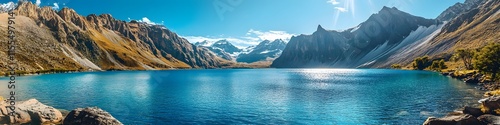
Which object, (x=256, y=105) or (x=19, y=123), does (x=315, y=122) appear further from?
(x=19, y=123)

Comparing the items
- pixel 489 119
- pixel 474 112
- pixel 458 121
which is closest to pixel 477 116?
pixel 474 112

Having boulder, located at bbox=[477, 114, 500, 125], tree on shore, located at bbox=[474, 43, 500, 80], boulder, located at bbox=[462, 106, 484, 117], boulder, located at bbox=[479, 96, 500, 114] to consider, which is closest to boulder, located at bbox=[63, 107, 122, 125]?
boulder, located at bbox=[477, 114, 500, 125]

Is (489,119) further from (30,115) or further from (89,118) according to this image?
(30,115)

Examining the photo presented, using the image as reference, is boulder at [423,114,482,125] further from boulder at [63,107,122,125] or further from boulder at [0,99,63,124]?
boulder at [0,99,63,124]

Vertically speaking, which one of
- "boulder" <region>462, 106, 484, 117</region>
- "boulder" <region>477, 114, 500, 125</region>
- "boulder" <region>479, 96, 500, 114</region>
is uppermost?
"boulder" <region>479, 96, 500, 114</region>

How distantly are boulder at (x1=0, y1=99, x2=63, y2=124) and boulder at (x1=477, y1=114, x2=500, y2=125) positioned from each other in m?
54.1

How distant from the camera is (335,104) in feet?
217

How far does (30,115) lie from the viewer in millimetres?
43281

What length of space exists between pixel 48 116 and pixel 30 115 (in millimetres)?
2075

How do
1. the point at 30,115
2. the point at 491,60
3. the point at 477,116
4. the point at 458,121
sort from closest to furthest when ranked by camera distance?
the point at 458,121, the point at 477,116, the point at 30,115, the point at 491,60

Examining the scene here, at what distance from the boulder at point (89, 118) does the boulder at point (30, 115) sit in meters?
4.89

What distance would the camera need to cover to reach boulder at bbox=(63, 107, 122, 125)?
39.0 metres

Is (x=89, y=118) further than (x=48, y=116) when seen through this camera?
No

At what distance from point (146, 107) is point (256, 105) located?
69.6 feet
